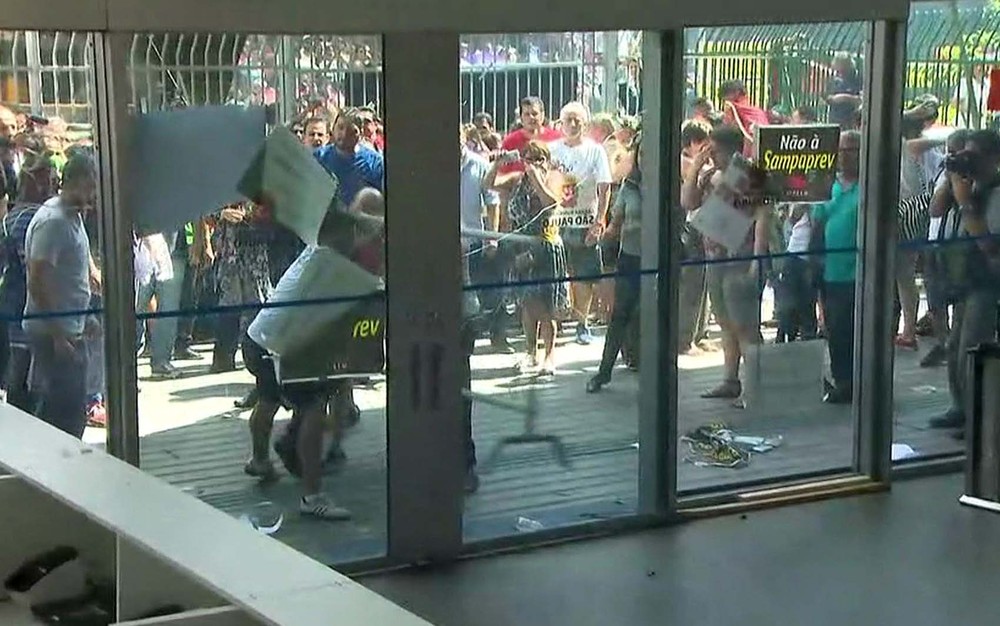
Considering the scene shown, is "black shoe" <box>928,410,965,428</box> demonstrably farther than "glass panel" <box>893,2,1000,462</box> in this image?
Yes

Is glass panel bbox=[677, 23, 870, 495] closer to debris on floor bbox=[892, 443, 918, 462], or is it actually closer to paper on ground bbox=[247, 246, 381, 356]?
debris on floor bbox=[892, 443, 918, 462]

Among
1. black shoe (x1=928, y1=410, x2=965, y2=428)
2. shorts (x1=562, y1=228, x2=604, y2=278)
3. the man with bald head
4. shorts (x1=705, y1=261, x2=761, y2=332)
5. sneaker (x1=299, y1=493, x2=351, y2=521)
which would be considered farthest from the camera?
black shoe (x1=928, y1=410, x2=965, y2=428)

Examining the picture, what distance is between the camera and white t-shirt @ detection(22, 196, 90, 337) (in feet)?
16.9

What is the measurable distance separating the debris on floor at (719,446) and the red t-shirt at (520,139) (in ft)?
4.69

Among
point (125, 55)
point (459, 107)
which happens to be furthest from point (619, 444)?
point (125, 55)

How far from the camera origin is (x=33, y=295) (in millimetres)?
5180

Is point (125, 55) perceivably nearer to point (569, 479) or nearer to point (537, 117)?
point (537, 117)

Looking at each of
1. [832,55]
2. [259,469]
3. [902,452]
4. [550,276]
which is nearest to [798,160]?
[832,55]

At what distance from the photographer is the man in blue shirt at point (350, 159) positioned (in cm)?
553

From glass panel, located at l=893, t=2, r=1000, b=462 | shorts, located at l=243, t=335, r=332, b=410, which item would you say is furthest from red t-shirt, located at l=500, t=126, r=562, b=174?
glass panel, located at l=893, t=2, r=1000, b=462

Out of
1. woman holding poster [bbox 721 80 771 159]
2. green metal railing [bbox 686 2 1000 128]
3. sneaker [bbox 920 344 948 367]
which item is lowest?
sneaker [bbox 920 344 948 367]

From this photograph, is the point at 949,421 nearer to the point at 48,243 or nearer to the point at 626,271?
the point at 626,271

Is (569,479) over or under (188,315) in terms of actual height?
under

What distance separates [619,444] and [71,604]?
344 cm
